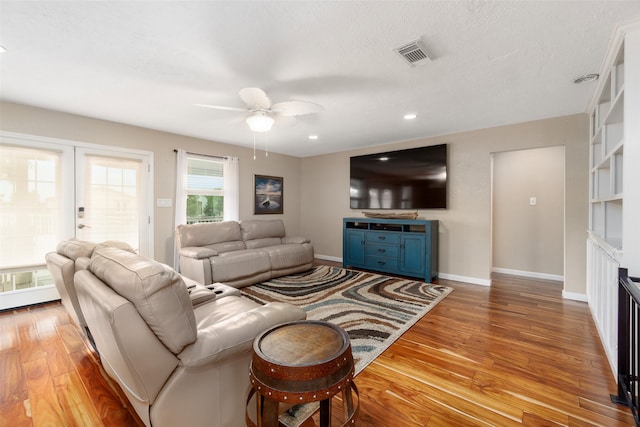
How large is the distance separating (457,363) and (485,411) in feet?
1.57

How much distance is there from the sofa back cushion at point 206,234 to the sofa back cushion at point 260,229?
122 millimetres

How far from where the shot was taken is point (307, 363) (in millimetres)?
1014

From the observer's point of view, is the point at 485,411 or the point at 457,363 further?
the point at 457,363

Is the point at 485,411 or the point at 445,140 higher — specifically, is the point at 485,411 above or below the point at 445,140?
below

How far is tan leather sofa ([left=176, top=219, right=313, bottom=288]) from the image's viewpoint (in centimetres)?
371

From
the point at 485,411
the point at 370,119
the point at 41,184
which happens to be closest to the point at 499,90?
the point at 370,119

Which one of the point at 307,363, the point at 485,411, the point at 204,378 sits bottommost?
the point at 485,411

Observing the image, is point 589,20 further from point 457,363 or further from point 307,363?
point 307,363

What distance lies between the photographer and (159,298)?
1.14 metres

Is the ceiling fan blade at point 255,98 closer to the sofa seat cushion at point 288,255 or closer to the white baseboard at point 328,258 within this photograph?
the sofa seat cushion at point 288,255

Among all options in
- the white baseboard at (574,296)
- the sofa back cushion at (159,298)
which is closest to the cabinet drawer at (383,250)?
the white baseboard at (574,296)

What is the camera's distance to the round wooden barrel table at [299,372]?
0.99 m

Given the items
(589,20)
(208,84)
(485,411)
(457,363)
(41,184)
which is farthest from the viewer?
(41,184)

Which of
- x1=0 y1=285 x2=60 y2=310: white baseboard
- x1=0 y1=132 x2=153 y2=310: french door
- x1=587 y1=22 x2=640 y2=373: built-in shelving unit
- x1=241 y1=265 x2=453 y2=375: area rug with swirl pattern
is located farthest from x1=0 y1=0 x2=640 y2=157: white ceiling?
x1=241 y1=265 x2=453 y2=375: area rug with swirl pattern
